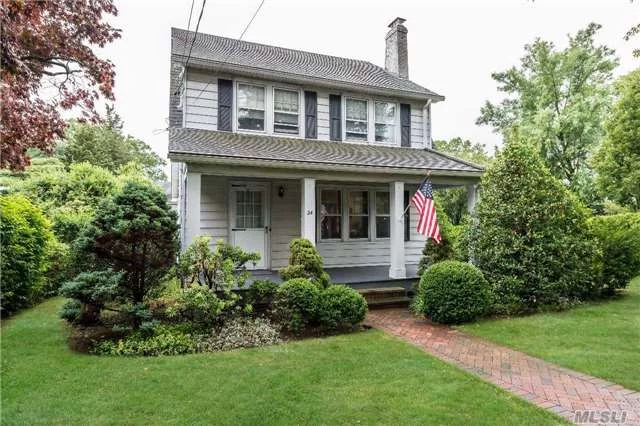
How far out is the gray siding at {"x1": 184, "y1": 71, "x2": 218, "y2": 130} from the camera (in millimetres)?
9734

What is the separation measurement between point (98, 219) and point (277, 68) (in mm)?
6554

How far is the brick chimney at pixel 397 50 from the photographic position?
13.7 m

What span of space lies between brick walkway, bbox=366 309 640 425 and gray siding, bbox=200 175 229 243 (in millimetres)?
4890

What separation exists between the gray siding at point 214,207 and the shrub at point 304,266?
114 inches

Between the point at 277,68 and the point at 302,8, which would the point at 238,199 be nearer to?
the point at 277,68

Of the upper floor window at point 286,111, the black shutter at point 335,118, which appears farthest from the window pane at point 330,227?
the upper floor window at point 286,111

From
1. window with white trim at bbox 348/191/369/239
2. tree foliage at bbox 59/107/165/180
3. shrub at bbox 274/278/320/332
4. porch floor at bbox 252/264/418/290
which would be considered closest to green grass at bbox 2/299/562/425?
shrub at bbox 274/278/320/332

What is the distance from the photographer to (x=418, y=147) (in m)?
12.2

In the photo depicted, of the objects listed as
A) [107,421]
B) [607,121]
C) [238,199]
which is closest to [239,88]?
[238,199]

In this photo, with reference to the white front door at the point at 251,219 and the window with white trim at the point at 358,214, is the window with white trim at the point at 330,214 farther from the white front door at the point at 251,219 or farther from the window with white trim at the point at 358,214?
the white front door at the point at 251,219

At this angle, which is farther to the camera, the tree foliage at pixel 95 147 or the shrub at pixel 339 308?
the tree foliage at pixel 95 147

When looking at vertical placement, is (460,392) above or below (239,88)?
below

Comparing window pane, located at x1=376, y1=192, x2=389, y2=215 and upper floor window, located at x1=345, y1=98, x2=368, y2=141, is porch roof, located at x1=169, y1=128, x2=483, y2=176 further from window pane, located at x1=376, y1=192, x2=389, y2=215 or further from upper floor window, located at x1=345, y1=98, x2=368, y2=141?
window pane, located at x1=376, y1=192, x2=389, y2=215

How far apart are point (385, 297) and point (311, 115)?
5338 mm
